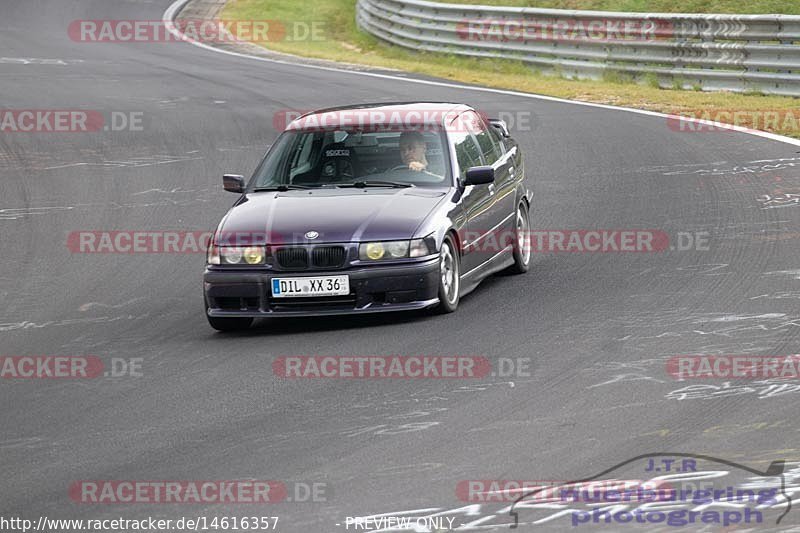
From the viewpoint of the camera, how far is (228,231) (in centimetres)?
1025

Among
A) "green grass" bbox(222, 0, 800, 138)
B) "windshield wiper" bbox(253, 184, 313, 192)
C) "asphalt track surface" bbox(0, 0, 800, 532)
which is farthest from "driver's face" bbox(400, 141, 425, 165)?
"green grass" bbox(222, 0, 800, 138)

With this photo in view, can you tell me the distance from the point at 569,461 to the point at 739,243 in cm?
630

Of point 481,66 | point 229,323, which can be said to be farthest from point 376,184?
point 481,66

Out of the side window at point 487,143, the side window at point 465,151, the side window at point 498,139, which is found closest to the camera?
the side window at point 465,151

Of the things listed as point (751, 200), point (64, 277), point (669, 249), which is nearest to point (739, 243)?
point (669, 249)

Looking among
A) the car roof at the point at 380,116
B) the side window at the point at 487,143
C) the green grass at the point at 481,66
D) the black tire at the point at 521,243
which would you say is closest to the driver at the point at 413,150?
the car roof at the point at 380,116

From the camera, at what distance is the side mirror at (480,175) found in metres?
10.7

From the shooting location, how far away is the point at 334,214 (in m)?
10.2

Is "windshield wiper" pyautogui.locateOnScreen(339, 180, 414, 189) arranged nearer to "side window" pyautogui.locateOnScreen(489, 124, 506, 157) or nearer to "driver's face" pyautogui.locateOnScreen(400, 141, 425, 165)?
"driver's face" pyautogui.locateOnScreen(400, 141, 425, 165)

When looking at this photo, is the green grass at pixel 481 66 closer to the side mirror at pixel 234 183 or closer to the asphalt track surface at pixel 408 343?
the asphalt track surface at pixel 408 343

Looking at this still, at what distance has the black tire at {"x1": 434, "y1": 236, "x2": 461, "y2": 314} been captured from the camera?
10141 mm

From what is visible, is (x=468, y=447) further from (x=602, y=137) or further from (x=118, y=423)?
(x=602, y=137)

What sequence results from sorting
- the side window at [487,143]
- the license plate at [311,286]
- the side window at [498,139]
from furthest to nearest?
1. the side window at [498,139]
2. the side window at [487,143]
3. the license plate at [311,286]

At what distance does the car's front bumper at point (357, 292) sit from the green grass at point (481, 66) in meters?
10.5
